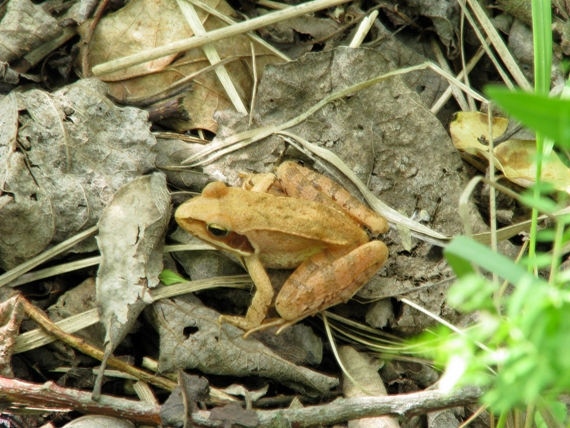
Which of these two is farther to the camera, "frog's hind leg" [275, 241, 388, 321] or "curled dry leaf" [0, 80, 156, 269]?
"frog's hind leg" [275, 241, 388, 321]

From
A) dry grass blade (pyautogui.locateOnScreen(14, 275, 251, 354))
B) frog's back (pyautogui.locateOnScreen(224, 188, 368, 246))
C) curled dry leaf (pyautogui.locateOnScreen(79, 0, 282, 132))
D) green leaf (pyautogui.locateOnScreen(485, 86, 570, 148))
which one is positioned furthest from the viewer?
curled dry leaf (pyautogui.locateOnScreen(79, 0, 282, 132))

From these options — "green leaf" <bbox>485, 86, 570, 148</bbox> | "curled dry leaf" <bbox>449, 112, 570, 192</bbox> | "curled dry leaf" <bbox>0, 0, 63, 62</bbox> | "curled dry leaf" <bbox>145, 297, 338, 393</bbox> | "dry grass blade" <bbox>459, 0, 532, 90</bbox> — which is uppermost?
"green leaf" <bbox>485, 86, 570, 148</bbox>

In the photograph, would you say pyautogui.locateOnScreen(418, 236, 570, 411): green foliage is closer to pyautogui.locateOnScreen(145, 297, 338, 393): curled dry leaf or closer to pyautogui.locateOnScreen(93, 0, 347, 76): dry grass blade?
pyautogui.locateOnScreen(145, 297, 338, 393): curled dry leaf

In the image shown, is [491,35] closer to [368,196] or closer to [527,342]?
[368,196]

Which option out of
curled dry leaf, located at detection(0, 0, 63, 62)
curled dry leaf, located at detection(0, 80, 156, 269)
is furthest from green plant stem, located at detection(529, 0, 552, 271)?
curled dry leaf, located at detection(0, 0, 63, 62)

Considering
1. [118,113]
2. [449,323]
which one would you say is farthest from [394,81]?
[118,113]

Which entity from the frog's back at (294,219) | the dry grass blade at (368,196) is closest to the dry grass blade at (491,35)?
the dry grass blade at (368,196)

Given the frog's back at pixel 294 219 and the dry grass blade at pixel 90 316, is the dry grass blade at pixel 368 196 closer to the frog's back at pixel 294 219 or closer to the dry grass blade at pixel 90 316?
the frog's back at pixel 294 219
